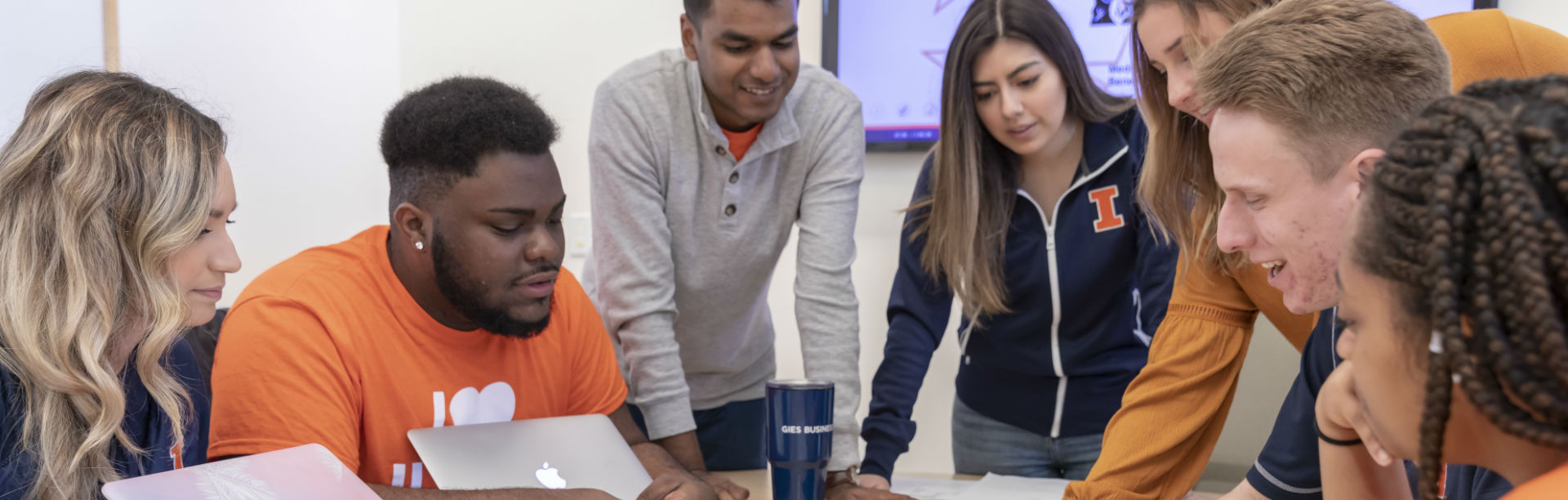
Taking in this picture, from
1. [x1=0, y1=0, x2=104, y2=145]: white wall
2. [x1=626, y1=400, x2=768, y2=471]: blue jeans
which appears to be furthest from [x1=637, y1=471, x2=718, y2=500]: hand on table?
[x1=0, y1=0, x2=104, y2=145]: white wall

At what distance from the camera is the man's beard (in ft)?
4.69

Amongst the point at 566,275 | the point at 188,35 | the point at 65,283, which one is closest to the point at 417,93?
the point at 566,275

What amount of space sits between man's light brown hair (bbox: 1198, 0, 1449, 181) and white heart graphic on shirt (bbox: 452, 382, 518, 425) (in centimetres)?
97

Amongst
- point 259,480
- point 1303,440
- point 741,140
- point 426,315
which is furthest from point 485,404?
point 1303,440

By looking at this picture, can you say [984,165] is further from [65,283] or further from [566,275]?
[65,283]

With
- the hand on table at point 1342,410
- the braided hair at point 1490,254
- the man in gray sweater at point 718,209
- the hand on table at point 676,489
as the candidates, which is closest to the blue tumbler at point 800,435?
the hand on table at point 676,489

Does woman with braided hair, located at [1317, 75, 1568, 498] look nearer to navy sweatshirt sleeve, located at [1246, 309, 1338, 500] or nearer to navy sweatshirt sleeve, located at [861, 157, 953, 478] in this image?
navy sweatshirt sleeve, located at [1246, 309, 1338, 500]

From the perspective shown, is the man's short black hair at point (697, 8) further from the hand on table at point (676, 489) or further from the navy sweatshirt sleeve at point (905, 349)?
the hand on table at point (676, 489)

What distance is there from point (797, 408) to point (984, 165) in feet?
2.72

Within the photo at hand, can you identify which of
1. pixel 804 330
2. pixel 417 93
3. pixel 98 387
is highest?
pixel 417 93

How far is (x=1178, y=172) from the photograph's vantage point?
1.46 meters

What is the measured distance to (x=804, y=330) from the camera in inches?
65.7

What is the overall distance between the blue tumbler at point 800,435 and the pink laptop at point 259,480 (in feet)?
1.40

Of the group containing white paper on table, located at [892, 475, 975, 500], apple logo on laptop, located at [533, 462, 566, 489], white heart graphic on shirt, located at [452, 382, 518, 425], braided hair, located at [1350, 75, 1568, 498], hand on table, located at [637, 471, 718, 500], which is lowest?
white paper on table, located at [892, 475, 975, 500]
